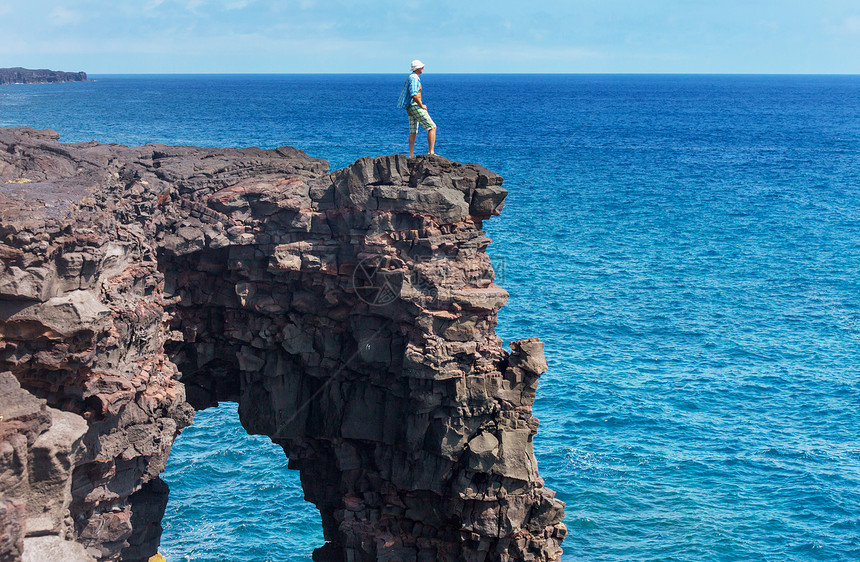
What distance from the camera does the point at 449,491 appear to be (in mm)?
24234

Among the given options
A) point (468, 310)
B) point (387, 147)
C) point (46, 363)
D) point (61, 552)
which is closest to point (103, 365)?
point (46, 363)

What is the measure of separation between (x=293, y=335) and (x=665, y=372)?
30606 mm

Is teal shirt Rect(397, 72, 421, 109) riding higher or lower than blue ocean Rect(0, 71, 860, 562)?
higher

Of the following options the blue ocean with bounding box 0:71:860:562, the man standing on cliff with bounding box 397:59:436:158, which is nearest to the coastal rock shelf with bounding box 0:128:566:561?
the man standing on cliff with bounding box 397:59:436:158

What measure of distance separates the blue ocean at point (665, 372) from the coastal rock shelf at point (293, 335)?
36.9ft

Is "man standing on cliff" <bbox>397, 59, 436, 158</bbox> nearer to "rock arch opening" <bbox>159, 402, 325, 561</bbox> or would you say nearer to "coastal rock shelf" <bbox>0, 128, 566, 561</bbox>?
"coastal rock shelf" <bbox>0, 128, 566, 561</bbox>

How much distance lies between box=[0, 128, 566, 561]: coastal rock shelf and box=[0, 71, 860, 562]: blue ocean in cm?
1125

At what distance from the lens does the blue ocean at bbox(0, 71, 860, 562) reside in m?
36.3

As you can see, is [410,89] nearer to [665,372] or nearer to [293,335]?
[293,335]

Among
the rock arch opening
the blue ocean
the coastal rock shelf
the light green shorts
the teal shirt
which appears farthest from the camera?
the blue ocean

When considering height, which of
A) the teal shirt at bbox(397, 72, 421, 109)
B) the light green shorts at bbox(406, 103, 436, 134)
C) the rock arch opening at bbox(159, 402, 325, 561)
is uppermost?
the teal shirt at bbox(397, 72, 421, 109)

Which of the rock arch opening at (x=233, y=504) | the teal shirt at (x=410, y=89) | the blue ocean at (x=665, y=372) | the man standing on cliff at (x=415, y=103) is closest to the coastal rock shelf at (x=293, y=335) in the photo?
the man standing on cliff at (x=415, y=103)

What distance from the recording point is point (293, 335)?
25828mm

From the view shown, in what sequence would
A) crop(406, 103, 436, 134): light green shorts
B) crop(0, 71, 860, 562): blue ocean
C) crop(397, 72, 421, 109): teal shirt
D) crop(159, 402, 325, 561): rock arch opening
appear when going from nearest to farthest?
crop(397, 72, 421, 109): teal shirt < crop(406, 103, 436, 134): light green shorts < crop(159, 402, 325, 561): rock arch opening < crop(0, 71, 860, 562): blue ocean
